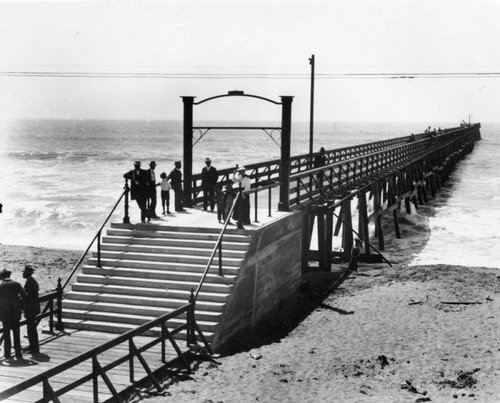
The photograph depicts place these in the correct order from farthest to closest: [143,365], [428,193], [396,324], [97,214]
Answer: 1. [428,193]
2. [97,214]
3. [396,324]
4. [143,365]

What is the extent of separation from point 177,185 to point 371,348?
21.5 feet

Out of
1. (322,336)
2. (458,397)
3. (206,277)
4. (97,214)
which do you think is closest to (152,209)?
(206,277)

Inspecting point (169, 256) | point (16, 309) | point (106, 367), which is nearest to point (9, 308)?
point (16, 309)

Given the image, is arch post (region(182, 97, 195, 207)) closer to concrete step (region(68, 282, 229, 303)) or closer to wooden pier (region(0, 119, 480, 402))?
wooden pier (region(0, 119, 480, 402))

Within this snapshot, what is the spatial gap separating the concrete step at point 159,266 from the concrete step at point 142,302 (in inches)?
26.6

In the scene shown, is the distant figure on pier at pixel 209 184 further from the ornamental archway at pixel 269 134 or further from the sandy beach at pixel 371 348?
the sandy beach at pixel 371 348

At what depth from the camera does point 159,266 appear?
12984 millimetres

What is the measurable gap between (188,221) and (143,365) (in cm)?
575

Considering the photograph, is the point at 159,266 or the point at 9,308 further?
the point at 159,266

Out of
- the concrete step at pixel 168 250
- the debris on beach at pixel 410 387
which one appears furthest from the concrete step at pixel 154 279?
the debris on beach at pixel 410 387

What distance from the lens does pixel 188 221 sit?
14.8 metres

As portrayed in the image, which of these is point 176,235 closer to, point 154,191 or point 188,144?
point 154,191

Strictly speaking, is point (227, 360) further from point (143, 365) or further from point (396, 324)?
point (396, 324)

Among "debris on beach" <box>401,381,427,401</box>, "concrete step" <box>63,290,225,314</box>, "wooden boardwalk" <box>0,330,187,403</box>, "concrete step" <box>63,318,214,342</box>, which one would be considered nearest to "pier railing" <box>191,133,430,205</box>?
"concrete step" <box>63,290,225,314</box>
